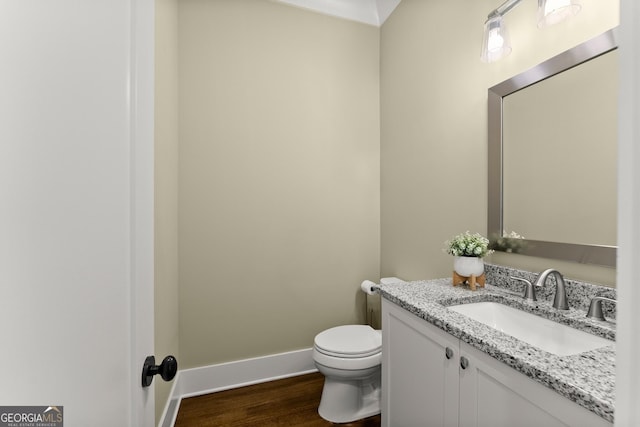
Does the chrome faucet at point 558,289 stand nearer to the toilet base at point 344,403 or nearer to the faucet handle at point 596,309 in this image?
the faucet handle at point 596,309

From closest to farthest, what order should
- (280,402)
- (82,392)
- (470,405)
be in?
(82,392) < (470,405) < (280,402)

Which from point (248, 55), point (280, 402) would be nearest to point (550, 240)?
point (280, 402)

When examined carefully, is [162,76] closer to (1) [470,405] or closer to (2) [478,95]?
(2) [478,95]

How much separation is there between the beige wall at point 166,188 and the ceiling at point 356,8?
100 cm

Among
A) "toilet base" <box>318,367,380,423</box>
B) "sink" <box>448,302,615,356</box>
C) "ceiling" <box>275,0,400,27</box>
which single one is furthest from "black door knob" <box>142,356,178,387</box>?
"ceiling" <box>275,0,400,27</box>

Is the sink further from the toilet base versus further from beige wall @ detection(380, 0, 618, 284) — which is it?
the toilet base

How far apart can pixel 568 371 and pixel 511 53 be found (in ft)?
4.60

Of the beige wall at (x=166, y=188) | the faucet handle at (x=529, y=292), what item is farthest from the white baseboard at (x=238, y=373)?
the faucet handle at (x=529, y=292)

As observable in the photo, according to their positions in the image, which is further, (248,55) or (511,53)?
(248,55)

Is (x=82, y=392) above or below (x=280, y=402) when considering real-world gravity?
above

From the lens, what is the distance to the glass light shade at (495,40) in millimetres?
1376

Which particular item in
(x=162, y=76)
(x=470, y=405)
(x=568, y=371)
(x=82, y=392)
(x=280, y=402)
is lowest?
(x=280, y=402)

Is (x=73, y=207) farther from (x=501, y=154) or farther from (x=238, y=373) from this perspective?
(x=238, y=373)

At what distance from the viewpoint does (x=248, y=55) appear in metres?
2.16
